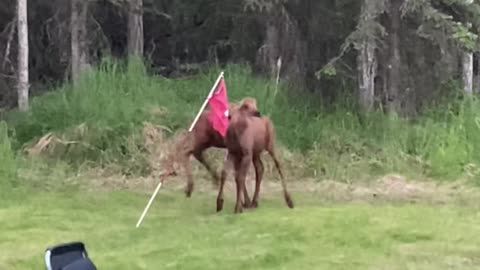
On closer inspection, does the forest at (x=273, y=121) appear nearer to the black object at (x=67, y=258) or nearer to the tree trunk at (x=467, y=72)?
the tree trunk at (x=467, y=72)

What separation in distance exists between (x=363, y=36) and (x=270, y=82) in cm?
139

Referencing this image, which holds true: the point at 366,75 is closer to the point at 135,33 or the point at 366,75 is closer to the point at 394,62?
the point at 394,62

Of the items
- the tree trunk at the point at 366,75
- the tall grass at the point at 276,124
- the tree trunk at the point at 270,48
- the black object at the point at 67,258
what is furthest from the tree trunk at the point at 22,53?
the black object at the point at 67,258

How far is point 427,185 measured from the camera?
34.6 ft

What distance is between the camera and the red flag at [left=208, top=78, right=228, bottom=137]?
8.27 m

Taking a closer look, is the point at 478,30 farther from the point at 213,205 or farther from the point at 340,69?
→ the point at 213,205

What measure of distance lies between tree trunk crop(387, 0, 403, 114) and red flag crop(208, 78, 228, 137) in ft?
15.3

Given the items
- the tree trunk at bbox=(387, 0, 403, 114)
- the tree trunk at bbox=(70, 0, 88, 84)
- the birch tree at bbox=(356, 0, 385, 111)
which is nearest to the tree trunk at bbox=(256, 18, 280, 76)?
the birch tree at bbox=(356, 0, 385, 111)

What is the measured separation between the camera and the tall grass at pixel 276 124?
11.3 meters

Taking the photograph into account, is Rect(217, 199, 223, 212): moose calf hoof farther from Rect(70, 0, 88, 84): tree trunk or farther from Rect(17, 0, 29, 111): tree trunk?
Rect(70, 0, 88, 84): tree trunk

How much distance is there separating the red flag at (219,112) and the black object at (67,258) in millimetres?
2549

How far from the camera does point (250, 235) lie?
7520 millimetres

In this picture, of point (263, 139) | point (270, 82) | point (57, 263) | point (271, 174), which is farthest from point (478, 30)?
point (57, 263)

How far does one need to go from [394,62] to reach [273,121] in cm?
184
